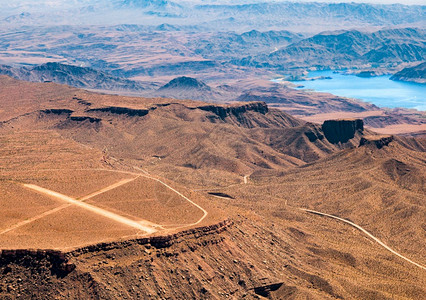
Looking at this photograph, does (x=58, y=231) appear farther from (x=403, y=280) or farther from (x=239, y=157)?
(x=239, y=157)

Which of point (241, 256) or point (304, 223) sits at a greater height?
point (241, 256)

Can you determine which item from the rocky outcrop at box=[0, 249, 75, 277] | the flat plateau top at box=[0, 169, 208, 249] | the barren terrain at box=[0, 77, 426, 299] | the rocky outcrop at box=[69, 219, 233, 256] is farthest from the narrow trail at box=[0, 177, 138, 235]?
the rocky outcrop at box=[69, 219, 233, 256]

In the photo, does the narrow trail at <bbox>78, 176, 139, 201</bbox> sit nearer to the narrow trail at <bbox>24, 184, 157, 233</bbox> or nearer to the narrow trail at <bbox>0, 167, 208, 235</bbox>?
the narrow trail at <bbox>0, 167, 208, 235</bbox>

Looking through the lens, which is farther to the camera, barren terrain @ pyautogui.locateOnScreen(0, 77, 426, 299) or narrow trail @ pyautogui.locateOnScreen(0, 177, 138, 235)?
narrow trail @ pyautogui.locateOnScreen(0, 177, 138, 235)

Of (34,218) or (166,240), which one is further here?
(34,218)

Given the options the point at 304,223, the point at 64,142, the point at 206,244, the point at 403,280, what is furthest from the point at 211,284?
the point at 64,142

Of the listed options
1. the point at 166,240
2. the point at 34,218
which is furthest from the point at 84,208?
the point at 166,240

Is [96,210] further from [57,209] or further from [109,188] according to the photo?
[109,188]

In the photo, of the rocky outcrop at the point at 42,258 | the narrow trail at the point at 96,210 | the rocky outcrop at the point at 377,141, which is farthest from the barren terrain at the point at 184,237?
the rocky outcrop at the point at 377,141

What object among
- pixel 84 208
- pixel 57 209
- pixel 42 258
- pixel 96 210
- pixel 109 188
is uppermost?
pixel 57 209

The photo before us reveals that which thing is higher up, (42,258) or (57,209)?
(57,209)

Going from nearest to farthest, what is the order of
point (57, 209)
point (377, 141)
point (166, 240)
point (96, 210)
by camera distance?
1. point (166, 240)
2. point (57, 209)
3. point (96, 210)
4. point (377, 141)
